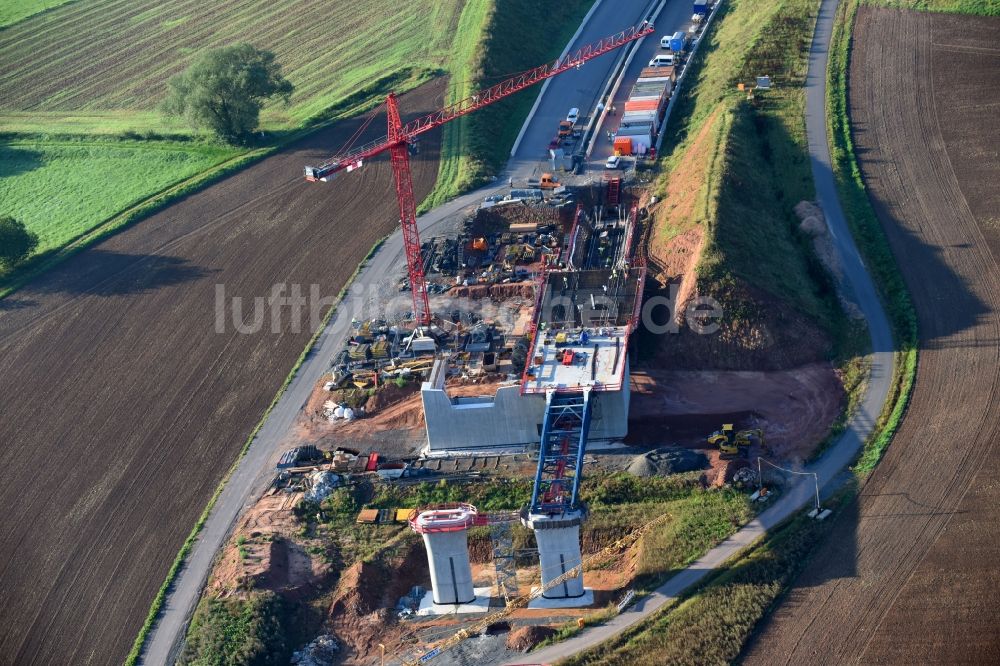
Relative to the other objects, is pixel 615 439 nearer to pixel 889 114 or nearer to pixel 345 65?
pixel 889 114

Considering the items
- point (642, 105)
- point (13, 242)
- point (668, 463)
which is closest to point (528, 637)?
point (668, 463)

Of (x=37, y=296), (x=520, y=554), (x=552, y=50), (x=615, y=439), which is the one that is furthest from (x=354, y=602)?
(x=552, y=50)

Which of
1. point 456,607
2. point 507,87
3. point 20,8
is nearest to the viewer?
point 456,607

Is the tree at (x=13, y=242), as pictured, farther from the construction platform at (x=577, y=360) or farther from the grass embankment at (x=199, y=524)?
the construction platform at (x=577, y=360)

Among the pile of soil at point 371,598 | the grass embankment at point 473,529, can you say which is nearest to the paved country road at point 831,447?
the grass embankment at point 473,529

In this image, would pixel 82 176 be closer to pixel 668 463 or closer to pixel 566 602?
pixel 668 463
